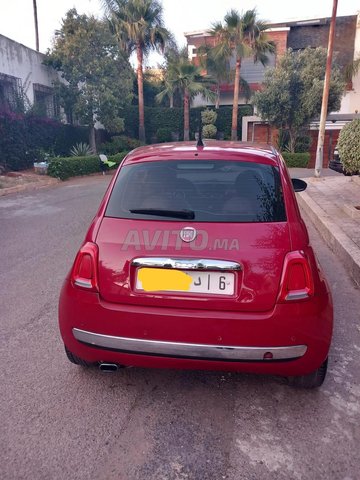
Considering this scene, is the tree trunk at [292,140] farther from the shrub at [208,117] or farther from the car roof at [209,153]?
the car roof at [209,153]

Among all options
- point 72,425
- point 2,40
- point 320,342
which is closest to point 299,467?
point 320,342

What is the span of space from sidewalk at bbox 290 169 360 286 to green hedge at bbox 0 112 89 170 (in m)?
11.6

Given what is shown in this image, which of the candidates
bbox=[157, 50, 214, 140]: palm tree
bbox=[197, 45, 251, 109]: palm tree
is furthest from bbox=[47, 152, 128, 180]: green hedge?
bbox=[197, 45, 251, 109]: palm tree

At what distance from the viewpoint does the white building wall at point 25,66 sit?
18391mm

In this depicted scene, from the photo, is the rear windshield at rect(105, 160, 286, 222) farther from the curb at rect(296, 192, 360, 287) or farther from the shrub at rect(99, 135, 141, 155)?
the shrub at rect(99, 135, 141, 155)

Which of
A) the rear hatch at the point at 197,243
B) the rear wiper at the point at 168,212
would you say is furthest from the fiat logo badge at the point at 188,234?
the rear wiper at the point at 168,212

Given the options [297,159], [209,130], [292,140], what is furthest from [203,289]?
[209,130]

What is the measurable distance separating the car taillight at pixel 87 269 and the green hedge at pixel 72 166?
15.4 meters

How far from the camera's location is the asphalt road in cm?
212

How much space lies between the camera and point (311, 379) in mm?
2676

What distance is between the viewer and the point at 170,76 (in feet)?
96.3

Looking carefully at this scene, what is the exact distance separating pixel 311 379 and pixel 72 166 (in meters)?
16.7

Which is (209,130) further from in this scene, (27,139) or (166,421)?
(166,421)

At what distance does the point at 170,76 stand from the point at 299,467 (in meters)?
30.1
